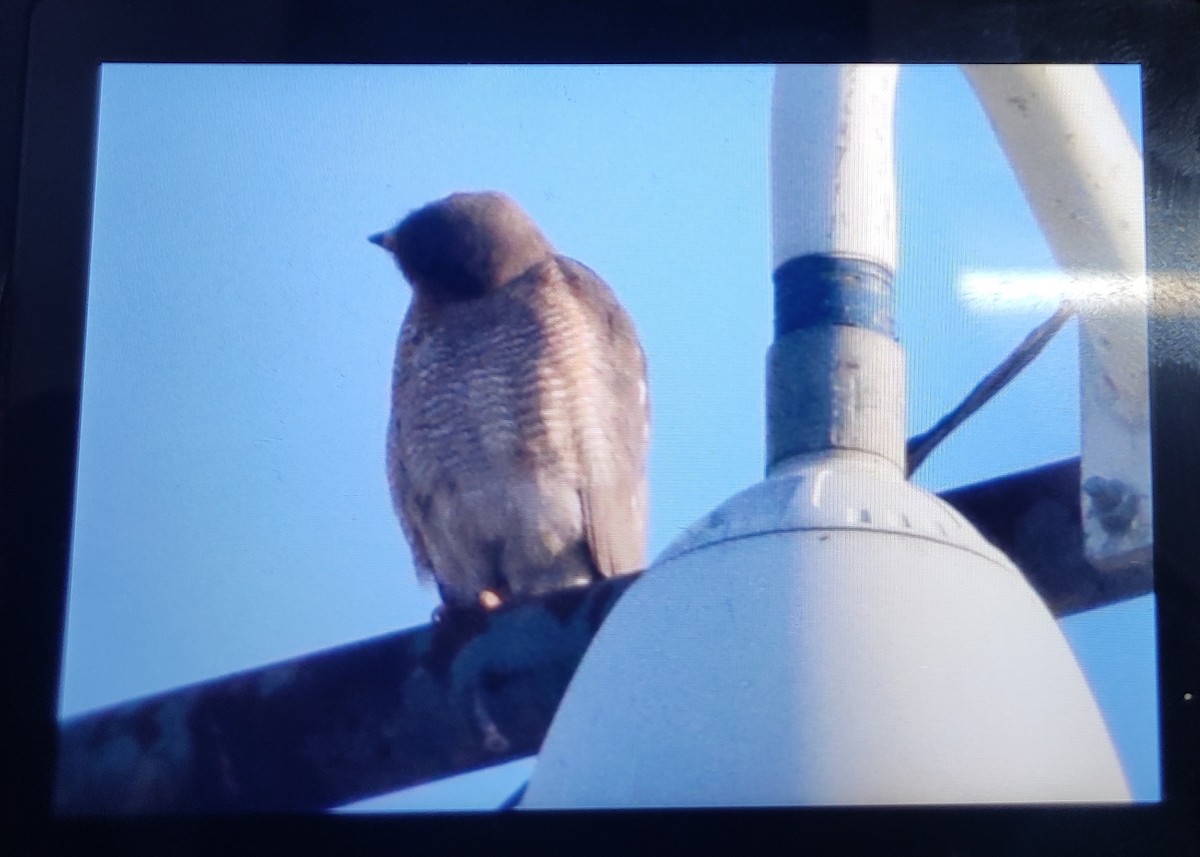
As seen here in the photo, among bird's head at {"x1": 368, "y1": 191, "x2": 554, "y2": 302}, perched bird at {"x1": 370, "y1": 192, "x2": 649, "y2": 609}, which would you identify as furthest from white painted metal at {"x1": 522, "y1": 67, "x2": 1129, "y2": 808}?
bird's head at {"x1": 368, "y1": 191, "x2": 554, "y2": 302}

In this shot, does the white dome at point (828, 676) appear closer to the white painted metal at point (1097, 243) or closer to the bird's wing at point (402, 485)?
the white painted metal at point (1097, 243)

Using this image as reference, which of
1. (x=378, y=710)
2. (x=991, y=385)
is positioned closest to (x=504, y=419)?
(x=378, y=710)

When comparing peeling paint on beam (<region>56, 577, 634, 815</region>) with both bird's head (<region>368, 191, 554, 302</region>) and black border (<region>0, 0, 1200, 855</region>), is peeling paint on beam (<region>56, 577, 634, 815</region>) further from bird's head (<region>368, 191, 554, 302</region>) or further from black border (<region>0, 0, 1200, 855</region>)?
bird's head (<region>368, 191, 554, 302</region>)

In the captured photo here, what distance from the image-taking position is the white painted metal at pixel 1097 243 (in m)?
1.01

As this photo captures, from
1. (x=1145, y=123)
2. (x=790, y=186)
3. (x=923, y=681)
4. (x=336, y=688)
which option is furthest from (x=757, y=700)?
(x=1145, y=123)

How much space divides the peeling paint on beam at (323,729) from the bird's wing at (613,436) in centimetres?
8

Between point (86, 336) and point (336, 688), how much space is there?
12.3 inches

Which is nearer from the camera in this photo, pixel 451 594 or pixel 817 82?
pixel 817 82

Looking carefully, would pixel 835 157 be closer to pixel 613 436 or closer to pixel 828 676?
pixel 613 436

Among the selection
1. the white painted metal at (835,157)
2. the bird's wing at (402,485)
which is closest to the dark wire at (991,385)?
the white painted metal at (835,157)

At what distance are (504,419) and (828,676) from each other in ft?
1.31

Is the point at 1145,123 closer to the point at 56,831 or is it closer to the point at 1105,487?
the point at 1105,487

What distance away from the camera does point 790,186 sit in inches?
42.4

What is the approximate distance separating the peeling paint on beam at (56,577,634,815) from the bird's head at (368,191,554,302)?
292mm
